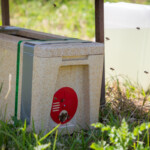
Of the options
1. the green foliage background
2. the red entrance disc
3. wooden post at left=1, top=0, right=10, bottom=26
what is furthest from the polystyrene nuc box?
the green foliage background

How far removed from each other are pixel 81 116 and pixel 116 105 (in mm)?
393

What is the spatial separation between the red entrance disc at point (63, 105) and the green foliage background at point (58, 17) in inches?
118

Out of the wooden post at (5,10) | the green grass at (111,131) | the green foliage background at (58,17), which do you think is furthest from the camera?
the green foliage background at (58,17)

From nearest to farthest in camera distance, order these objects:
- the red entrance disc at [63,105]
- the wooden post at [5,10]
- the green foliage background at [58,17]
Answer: the red entrance disc at [63,105] < the wooden post at [5,10] < the green foliage background at [58,17]

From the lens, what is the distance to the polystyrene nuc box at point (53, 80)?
1.98 m

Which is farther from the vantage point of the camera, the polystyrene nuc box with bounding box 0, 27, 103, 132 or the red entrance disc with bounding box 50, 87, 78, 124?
the red entrance disc with bounding box 50, 87, 78, 124

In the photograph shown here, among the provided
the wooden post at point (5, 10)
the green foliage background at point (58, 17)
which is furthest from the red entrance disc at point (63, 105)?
the green foliage background at point (58, 17)

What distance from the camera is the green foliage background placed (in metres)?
5.38

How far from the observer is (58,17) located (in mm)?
5758

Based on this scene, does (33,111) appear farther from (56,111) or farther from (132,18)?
(132,18)

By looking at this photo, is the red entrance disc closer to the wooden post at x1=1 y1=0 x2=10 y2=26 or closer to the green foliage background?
the wooden post at x1=1 y1=0 x2=10 y2=26

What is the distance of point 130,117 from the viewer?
2.38 m

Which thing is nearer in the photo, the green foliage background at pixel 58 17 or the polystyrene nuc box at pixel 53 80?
the polystyrene nuc box at pixel 53 80

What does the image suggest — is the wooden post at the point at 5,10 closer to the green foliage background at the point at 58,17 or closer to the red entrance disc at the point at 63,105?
the red entrance disc at the point at 63,105
